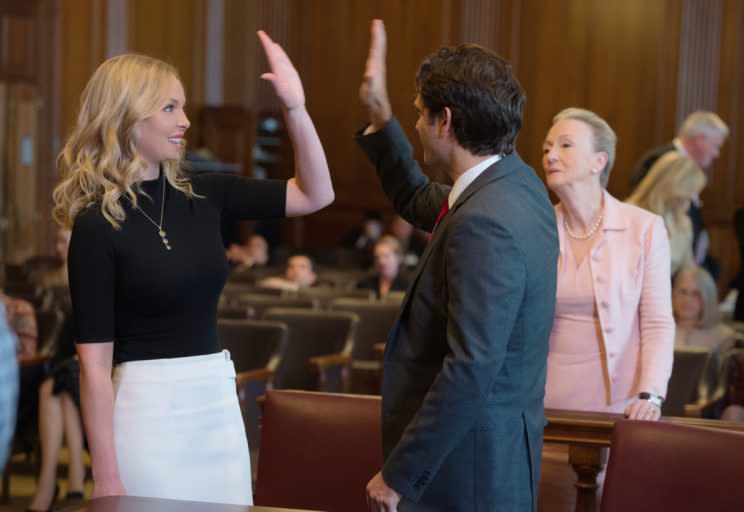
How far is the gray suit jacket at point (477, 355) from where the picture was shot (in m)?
1.95

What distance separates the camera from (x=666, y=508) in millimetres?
2281

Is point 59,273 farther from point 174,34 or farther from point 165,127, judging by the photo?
point 174,34

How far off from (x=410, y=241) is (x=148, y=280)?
33.5 ft

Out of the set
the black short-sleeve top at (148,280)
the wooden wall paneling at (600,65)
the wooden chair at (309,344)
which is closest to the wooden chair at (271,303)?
the wooden chair at (309,344)

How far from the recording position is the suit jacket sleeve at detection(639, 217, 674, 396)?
110 inches

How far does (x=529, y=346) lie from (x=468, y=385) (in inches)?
6.7

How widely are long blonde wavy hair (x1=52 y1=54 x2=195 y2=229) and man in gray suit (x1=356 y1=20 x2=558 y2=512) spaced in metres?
0.62

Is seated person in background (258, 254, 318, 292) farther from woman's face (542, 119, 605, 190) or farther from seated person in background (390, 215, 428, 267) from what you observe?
woman's face (542, 119, 605, 190)

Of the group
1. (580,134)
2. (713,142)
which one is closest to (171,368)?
(580,134)

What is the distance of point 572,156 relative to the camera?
9.91 feet

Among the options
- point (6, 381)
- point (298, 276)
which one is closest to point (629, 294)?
point (6, 381)

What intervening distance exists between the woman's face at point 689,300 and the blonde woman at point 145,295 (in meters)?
3.25

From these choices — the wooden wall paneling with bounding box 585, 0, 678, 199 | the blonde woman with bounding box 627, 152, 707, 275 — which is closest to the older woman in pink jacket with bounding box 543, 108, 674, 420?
the blonde woman with bounding box 627, 152, 707, 275

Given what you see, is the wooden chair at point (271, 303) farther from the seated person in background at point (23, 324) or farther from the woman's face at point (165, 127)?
the woman's face at point (165, 127)
